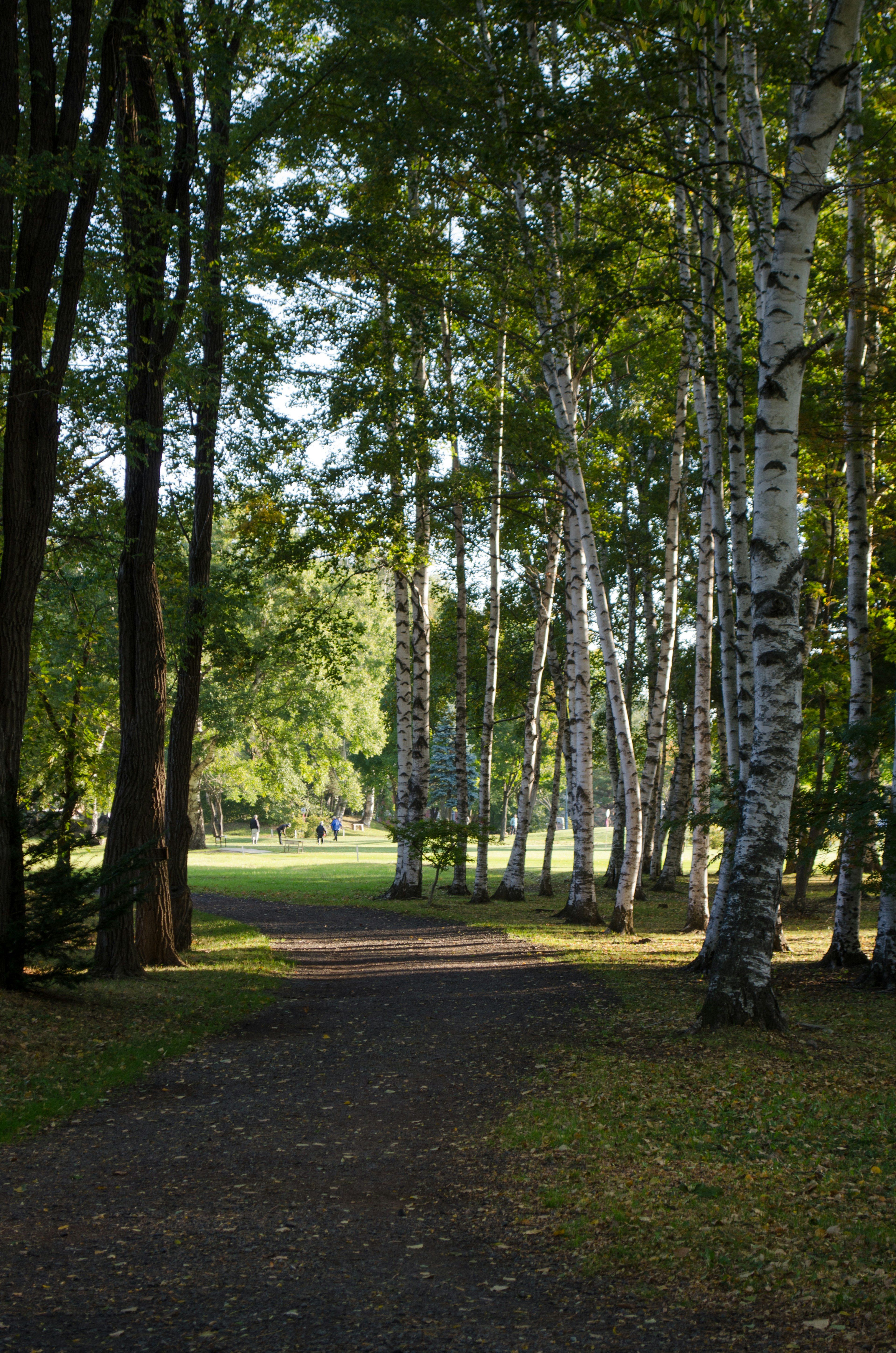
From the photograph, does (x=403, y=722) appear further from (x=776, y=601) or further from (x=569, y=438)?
(x=776, y=601)

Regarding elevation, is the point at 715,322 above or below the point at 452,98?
below

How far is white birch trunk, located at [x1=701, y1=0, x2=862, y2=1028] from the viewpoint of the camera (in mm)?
7691

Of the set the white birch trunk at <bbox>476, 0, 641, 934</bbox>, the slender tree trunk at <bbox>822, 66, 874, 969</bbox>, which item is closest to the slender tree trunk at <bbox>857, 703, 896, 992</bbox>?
the slender tree trunk at <bbox>822, 66, 874, 969</bbox>

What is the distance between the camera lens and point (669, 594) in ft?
58.0

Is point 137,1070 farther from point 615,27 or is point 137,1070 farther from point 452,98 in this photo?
point 452,98

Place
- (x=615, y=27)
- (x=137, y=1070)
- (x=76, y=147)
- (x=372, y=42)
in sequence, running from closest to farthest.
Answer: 1. (x=137, y=1070)
2. (x=76, y=147)
3. (x=615, y=27)
4. (x=372, y=42)

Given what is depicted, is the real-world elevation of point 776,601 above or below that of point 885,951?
above

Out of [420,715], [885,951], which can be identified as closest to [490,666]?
[420,715]

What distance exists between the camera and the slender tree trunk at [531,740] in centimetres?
2144

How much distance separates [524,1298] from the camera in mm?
3818

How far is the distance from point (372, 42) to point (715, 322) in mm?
6910

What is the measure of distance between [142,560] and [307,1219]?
8194mm

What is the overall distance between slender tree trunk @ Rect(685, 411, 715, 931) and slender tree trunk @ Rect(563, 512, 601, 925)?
1.71 metres

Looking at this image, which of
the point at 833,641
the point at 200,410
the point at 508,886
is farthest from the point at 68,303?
the point at 508,886
